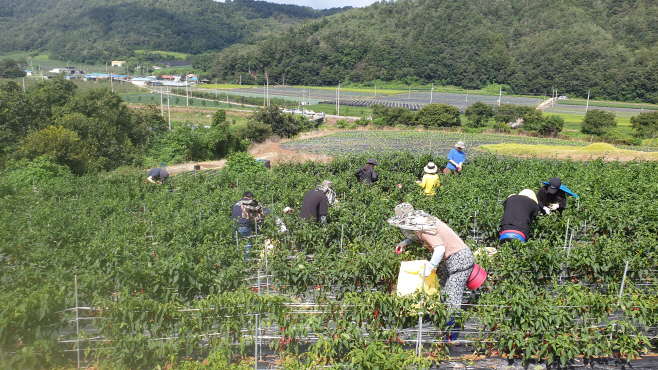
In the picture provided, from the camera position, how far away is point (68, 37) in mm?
134875

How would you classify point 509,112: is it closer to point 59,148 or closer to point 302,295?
point 59,148

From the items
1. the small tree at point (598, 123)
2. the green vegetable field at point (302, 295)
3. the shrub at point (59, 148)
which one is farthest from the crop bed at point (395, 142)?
the green vegetable field at point (302, 295)

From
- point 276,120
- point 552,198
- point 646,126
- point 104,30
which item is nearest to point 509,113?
point 646,126

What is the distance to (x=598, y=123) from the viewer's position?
41.0m

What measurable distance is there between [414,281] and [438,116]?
128 ft

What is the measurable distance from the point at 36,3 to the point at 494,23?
611ft

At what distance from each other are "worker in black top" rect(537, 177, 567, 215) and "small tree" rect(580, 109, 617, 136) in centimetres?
3737

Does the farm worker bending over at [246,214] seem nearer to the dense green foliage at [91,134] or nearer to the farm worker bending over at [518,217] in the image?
the farm worker bending over at [518,217]

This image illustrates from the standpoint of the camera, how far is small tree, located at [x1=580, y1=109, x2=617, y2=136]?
133ft

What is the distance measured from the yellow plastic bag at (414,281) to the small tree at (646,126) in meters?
41.8

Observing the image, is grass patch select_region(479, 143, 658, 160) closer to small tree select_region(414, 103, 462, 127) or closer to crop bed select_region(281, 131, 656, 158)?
crop bed select_region(281, 131, 656, 158)

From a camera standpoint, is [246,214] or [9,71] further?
[9,71]

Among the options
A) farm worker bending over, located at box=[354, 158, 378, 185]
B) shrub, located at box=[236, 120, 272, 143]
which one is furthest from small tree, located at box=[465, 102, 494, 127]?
farm worker bending over, located at box=[354, 158, 378, 185]

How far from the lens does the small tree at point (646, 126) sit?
3891 centimetres
